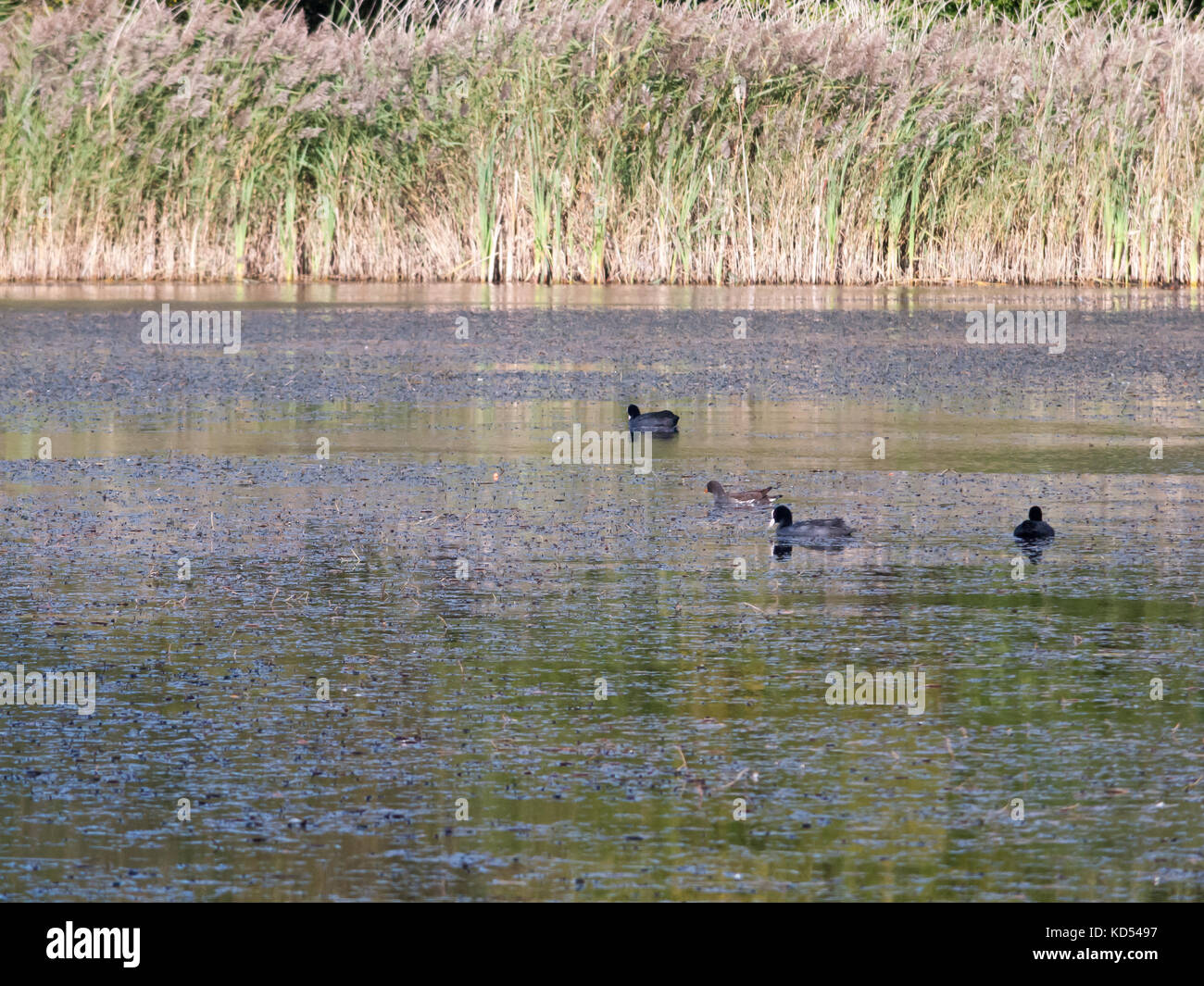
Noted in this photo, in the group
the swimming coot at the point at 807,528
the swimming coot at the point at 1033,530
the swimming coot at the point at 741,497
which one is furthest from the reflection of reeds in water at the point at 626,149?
the swimming coot at the point at 1033,530

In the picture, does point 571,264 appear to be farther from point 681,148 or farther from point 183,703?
point 183,703

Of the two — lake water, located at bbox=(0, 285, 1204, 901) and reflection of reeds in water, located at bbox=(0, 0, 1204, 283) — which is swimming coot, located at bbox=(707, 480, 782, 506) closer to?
lake water, located at bbox=(0, 285, 1204, 901)

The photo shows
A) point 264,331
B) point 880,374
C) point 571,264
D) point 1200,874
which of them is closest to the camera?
point 1200,874

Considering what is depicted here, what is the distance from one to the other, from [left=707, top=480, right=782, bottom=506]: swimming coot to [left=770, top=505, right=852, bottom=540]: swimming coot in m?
0.59

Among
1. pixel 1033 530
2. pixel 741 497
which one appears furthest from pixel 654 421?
pixel 1033 530

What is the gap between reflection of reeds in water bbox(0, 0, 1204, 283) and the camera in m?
22.4

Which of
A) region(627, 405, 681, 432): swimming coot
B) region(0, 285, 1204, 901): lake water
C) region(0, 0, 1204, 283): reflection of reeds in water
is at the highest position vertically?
region(0, 0, 1204, 283): reflection of reeds in water

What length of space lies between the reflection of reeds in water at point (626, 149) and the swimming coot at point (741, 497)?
1425 centimetres

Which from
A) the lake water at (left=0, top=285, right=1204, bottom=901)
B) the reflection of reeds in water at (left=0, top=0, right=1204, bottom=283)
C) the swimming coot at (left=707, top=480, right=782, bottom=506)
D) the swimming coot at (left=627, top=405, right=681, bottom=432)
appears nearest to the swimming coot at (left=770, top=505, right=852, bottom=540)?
the lake water at (left=0, top=285, right=1204, bottom=901)

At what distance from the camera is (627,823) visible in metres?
4.11

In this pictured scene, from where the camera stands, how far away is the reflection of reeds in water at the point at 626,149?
73.5 feet

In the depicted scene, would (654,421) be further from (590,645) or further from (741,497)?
(590,645)
